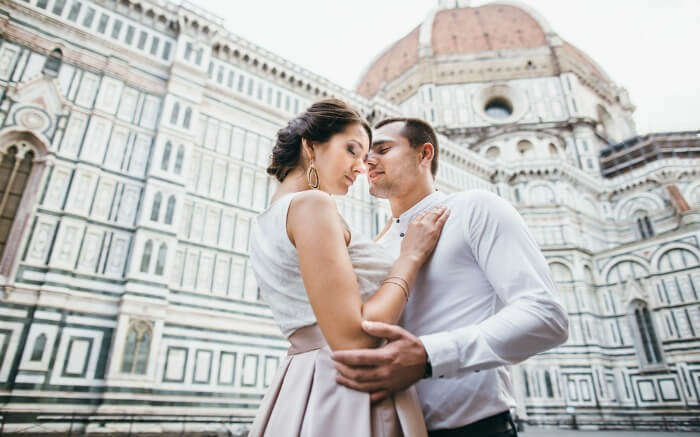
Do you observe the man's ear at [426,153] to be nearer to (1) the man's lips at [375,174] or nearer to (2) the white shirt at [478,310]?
(1) the man's lips at [375,174]

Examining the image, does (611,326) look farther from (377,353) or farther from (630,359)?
(377,353)

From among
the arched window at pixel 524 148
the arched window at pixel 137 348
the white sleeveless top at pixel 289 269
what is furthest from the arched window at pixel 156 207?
the arched window at pixel 524 148

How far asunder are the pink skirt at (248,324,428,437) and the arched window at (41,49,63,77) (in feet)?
39.6

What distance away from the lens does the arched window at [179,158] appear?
1089 cm

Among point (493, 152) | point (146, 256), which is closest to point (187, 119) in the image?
point (146, 256)

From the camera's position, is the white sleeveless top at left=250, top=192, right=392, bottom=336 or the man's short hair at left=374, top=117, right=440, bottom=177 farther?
the man's short hair at left=374, top=117, right=440, bottom=177

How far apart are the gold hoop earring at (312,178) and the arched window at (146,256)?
927 centimetres

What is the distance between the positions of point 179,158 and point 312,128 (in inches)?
413

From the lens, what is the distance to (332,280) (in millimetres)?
1081

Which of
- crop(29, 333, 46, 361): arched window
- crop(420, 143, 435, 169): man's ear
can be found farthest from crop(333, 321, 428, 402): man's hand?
crop(29, 333, 46, 361): arched window

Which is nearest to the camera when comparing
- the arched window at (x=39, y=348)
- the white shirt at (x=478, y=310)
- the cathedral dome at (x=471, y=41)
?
the white shirt at (x=478, y=310)

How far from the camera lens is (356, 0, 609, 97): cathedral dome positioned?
27.8 metres

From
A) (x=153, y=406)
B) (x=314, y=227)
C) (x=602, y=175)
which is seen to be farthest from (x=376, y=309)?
(x=602, y=175)

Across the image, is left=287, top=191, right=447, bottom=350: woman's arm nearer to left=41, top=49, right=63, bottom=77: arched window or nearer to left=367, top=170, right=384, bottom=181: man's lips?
left=367, top=170, right=384, bottom=181: man's lips
